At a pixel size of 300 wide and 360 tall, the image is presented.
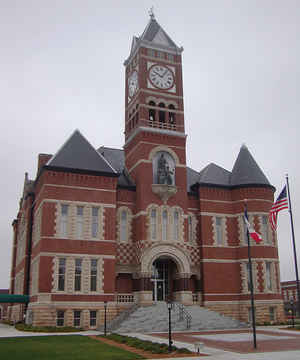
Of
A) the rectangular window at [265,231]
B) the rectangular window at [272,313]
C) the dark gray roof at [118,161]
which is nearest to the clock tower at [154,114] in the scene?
the dark gray roof at [118,161]

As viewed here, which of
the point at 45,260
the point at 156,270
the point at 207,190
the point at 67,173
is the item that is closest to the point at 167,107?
the point at 207,190

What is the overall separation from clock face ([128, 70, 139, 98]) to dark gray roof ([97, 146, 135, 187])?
6.48 metres

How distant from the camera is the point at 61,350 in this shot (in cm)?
2052


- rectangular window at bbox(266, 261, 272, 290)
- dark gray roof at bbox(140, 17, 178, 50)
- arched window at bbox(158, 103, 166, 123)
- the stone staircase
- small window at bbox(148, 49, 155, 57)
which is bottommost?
the stone staircase

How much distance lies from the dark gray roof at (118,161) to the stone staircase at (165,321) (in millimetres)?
12248

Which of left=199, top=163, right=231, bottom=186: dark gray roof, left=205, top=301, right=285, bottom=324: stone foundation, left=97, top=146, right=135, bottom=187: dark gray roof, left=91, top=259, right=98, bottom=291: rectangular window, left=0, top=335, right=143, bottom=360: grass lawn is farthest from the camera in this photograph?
left=199, top=163, right=231, bottom=186: dark gray roof

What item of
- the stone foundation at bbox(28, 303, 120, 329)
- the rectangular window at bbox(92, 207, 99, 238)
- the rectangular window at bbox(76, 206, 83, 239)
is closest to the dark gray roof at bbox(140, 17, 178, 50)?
the rectangular window at bbox(92, 207, 99, 238)

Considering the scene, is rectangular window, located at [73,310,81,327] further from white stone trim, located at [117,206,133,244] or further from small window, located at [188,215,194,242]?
small window, located at [188,215,194,242]

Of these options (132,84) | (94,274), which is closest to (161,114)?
(132,84)

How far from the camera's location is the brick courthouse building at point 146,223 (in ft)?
119

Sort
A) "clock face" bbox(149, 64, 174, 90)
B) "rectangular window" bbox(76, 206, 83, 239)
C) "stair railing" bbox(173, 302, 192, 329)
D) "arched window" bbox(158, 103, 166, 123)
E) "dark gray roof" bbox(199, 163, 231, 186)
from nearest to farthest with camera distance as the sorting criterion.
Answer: "stair railing" bbox(173, 302, 192, 329)
"rectangular window" bbox(76, 206, 83, 239)
"dark gray roof" bbox(199, 163, 231, 186)
"arched window" bbox(158, 103, 166, 123)
"clock face" bbox(149, 64, 174, 90)

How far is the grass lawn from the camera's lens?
717 inches

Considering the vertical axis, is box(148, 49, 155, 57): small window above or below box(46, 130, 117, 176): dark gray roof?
above

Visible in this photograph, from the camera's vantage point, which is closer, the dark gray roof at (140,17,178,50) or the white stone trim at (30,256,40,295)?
the white stone trim at (30,256,40,295)
